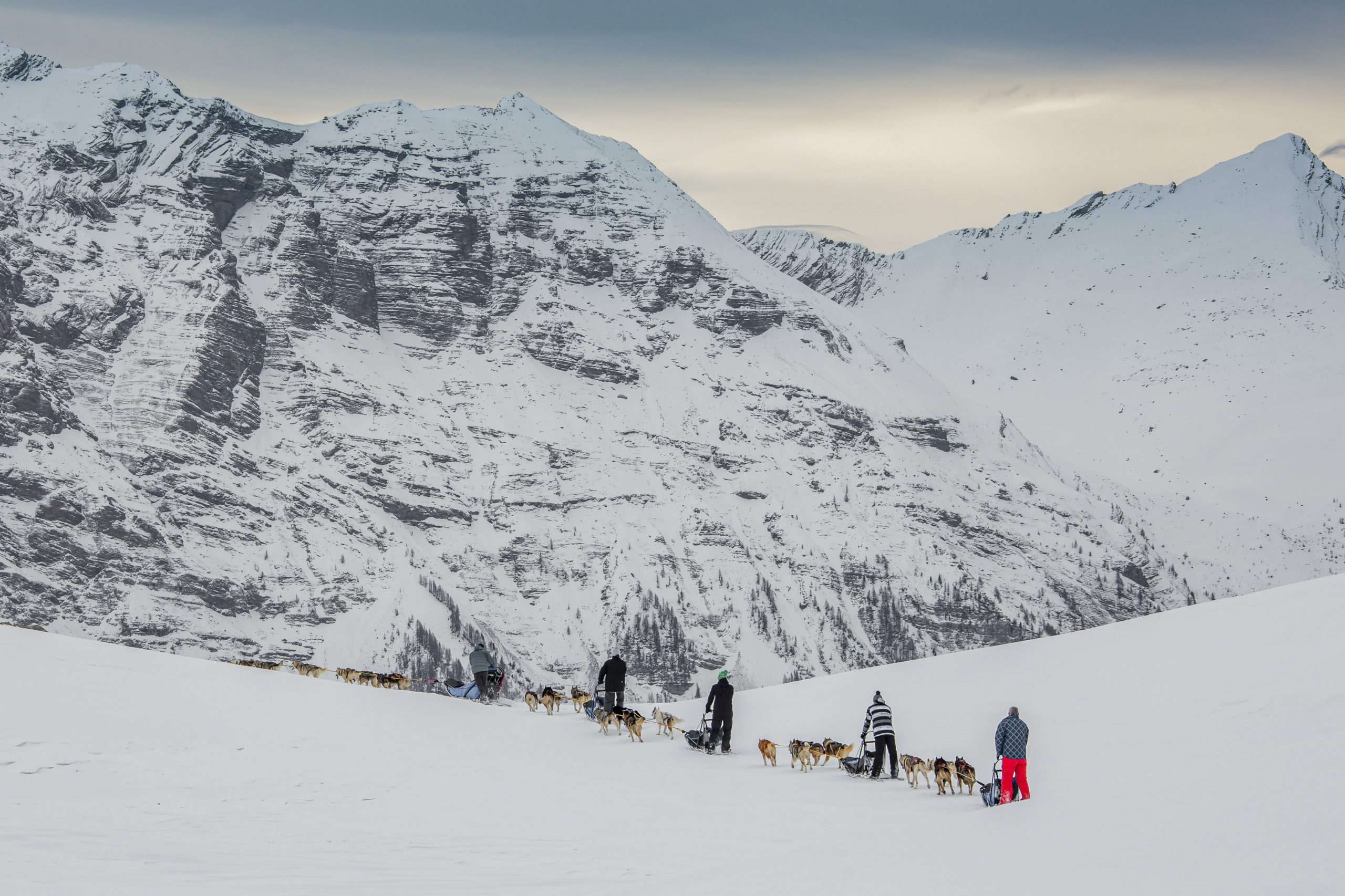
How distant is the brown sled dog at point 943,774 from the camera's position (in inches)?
809

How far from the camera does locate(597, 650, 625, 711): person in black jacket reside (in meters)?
28.8

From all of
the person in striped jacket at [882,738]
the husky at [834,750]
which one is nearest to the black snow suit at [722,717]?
the husky at [834,750]

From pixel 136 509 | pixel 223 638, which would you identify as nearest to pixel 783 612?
pixel 223 638

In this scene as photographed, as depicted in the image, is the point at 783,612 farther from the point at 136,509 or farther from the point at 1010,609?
the point at 136,509

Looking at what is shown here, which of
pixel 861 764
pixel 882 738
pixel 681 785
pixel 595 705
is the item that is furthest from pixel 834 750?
pixel 595 705

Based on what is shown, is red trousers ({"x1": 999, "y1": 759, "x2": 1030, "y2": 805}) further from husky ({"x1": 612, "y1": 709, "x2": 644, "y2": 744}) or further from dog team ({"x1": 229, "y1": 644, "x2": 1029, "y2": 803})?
husky ({"x1": 612, "y1": 709, "x2": 644, "y2": 744})

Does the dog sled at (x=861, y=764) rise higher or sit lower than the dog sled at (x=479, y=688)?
lower

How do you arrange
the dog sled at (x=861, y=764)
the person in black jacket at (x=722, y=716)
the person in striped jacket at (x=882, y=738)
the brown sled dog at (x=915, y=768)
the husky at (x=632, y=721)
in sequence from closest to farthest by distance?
the brown sled dog at (x=915, y=768) < the person in striped jacket at (x=882, y=738) < the dog sled at (x=861, y=764) < the person in black jacket at (x=722, y=716) < the husky at (x=632, y=721)

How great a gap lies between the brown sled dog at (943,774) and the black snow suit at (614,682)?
31.5 feet

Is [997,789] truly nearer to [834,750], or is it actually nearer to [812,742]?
[834,750]

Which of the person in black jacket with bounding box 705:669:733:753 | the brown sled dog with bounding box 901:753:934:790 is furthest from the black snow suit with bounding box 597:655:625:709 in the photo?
the brown sled dog with bounding box 901:753:934:790

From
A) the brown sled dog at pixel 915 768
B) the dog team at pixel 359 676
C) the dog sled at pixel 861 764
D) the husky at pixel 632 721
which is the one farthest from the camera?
the dog team at pixel 359 676

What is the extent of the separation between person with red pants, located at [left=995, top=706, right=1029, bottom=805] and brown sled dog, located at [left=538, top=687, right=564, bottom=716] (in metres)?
15.8

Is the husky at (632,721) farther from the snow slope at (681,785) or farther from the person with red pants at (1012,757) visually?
the person with red pants at (1012,757)
